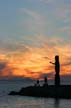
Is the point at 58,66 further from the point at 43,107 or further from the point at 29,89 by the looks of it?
the point at 43,107

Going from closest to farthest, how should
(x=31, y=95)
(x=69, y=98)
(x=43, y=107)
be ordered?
1. (x=43, y=107)
2. (x=69, y=98)
3. (x=31, y=95)

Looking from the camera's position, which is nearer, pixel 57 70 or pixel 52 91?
pixel 52 91

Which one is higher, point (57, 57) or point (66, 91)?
point (57, 57)

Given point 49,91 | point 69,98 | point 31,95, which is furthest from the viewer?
point 31,95

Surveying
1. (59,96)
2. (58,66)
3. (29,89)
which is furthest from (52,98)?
(29,89)

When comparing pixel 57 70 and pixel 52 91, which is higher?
pixel 57 70

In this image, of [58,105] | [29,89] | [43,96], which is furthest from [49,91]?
[58,105]

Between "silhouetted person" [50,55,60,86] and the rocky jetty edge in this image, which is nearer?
the rocky jetty edge

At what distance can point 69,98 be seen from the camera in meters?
72.1

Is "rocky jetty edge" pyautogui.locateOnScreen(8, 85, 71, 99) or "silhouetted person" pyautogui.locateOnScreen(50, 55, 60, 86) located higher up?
"silhouetted person" pyautogui.locateOnScreen(50, 55, 60, 86)

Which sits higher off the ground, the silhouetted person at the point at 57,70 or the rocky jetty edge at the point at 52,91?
the silhouetted person at the point at 57,70

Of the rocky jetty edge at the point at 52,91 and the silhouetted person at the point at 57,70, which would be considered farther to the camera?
the silhouetted person at the point at 57,70

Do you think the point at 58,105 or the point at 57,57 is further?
the point at 57,57

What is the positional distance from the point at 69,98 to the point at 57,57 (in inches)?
363
